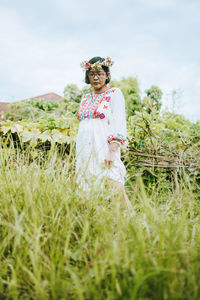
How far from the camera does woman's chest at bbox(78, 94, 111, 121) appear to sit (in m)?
2.45

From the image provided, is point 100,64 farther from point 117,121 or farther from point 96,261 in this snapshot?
point 96,261

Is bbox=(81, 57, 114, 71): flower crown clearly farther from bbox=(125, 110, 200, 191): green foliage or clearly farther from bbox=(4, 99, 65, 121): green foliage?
bbox=(4, 99, 65, 121): green foliage

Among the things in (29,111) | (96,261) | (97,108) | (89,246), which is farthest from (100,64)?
(29,111)

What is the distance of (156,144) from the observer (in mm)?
3395

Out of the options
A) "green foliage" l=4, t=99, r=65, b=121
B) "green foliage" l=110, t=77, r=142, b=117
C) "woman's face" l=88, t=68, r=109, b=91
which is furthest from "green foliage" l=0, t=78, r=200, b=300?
"green foliage" l=110, t=77, r=142, b=117

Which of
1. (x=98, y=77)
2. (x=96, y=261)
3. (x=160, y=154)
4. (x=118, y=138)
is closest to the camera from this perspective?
(x=96, y=261)

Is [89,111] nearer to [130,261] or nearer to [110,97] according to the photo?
[110,97]

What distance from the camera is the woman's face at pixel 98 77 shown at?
8.33 ft

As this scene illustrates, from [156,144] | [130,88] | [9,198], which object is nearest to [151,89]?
[130,88]

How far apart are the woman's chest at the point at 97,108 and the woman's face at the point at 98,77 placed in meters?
0.11

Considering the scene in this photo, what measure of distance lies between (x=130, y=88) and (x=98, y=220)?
594 inches

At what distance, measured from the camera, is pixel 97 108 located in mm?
2477

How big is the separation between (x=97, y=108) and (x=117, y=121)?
244 millimetres

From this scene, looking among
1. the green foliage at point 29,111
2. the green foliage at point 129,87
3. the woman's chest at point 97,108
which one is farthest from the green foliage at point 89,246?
the green foliage at point 129,87
